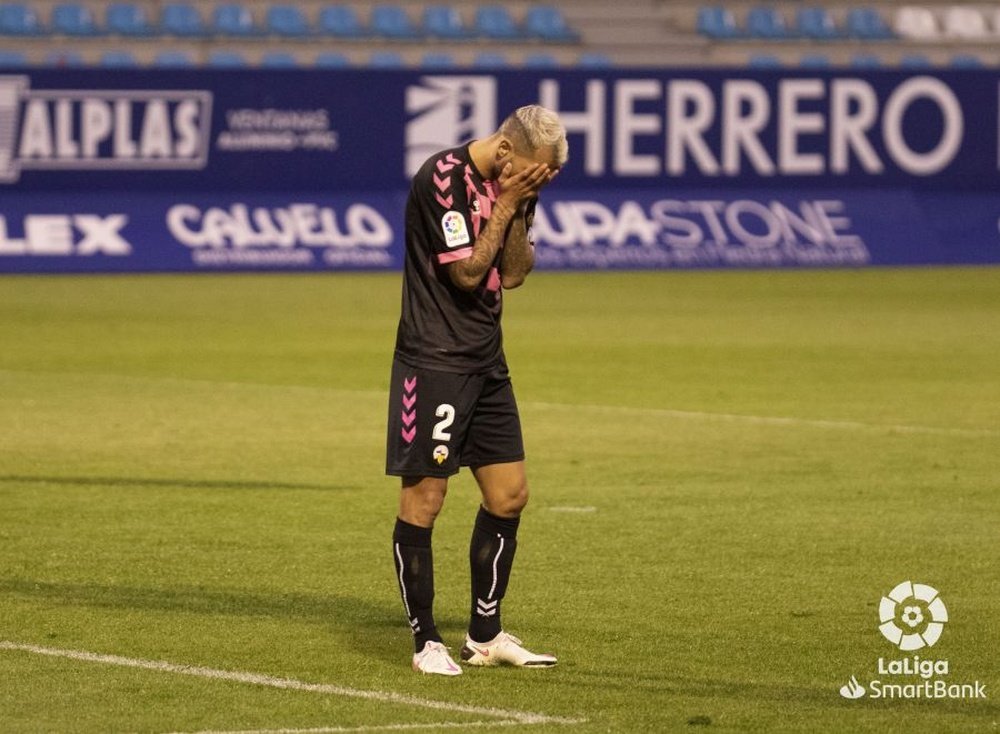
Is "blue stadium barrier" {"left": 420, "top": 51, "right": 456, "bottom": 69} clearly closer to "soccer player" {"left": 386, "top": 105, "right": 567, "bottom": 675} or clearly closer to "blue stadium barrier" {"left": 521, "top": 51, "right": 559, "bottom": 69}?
"blue stadium barrier" {"left": 521, "top": 51, "right": 559, "bottom": 69}

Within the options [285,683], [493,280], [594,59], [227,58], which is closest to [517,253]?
[493,280]

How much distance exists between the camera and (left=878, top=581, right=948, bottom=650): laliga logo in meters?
7.51

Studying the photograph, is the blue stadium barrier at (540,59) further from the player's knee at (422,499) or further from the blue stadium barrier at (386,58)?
the player's knee at (422,499)

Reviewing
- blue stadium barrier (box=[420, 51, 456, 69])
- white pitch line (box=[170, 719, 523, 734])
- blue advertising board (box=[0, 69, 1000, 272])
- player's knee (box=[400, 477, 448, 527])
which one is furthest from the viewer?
blue stadium barrier (box=[420, 51, 456, 69])

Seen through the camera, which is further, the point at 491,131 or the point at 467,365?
the point at 491,131

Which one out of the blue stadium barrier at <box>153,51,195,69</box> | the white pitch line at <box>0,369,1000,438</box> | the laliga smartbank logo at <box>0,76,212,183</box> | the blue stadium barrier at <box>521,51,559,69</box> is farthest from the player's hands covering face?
the blue stadium barrier at <box>521,51,559,69</box>

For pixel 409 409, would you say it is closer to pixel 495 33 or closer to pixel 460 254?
pixel 460 254

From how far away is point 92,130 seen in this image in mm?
27516

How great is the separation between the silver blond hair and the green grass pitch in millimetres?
1689

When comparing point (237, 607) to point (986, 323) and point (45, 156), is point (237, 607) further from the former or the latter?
point (45, 156)

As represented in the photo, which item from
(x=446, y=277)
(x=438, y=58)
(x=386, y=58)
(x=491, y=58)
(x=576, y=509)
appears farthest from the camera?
(x=491, y=58)

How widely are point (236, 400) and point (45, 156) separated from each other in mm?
12375

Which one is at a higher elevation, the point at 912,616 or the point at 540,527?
the point at 912,616

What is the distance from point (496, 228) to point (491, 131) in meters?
22.2
